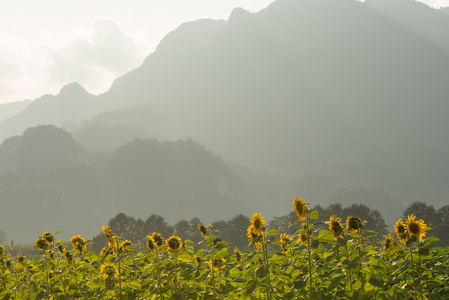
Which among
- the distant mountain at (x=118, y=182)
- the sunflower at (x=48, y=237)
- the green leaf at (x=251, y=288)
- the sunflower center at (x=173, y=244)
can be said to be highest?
the distant mountain at (x=118, y=182)

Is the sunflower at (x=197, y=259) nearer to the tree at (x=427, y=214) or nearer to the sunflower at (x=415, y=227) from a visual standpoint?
the sunflower at (x=415, y=227)

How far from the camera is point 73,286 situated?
5723 mm

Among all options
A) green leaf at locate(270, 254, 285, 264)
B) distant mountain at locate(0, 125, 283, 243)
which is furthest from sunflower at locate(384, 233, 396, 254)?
distant mountain at locate(0, 125, 283, 243)

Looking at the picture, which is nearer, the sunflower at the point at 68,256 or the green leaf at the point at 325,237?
the green leaf at the point at 325,237

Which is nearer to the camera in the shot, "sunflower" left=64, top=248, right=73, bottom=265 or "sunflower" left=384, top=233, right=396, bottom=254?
"sunflower" left=384, top=233, right=396, bottom=254

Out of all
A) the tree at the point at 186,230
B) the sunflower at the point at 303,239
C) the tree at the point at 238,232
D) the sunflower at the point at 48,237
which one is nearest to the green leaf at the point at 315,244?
the sunflower at the point at 303,239

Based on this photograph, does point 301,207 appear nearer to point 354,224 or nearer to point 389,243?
point 354,224

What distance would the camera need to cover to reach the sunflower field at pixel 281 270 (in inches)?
161

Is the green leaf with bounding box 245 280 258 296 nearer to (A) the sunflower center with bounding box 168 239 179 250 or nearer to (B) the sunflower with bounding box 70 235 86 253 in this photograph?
(A) the sunflower center with bounding box 168 239 179 250

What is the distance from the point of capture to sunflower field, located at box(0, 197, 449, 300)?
161 inches

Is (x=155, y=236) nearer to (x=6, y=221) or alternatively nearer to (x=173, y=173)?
(x=6, y=221)

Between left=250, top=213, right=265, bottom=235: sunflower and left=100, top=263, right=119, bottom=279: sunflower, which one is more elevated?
left=250, top=213, right=265, bottom=235: sunflower

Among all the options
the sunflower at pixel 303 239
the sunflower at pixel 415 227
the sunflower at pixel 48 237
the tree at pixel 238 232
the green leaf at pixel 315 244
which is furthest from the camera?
the tree at pixel 238 232

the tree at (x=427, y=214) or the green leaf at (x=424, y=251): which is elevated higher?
the tree at (x=427, y=214)
